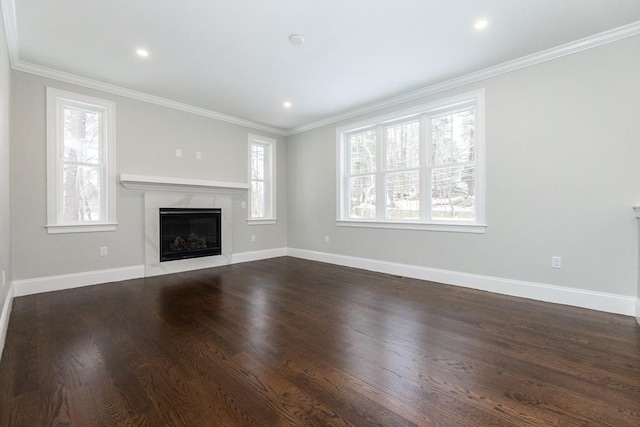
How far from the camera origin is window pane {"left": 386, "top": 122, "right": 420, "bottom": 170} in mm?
4305

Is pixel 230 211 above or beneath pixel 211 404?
above

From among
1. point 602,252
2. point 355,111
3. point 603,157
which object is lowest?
point 602,252

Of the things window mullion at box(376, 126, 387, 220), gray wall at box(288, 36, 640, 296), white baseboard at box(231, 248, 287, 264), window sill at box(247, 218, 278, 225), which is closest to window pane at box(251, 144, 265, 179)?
window sill at box(247, 218, 278, 225)

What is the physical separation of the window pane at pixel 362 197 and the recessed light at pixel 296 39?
8.27 feet

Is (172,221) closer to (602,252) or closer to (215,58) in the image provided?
(215,58)

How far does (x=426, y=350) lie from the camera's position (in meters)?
2.05

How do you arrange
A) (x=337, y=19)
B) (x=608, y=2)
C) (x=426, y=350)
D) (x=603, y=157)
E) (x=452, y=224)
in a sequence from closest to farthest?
(x=426, y=350) → (x=608, y=2) → (x=337, y=19) → (x=603, y=157) → (x=452, y=224)

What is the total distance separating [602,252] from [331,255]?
3.61 metres

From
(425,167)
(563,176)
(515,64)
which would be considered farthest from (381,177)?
(563,176)

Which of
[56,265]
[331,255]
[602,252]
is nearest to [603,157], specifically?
[602,252]

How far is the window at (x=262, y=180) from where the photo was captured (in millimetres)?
5758

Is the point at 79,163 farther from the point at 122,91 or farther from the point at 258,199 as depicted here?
the point at 258,199

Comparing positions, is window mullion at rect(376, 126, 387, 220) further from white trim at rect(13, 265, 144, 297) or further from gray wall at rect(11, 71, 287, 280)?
white trim at rect(13, 265, 144, 297)

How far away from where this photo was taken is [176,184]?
4496 mm
